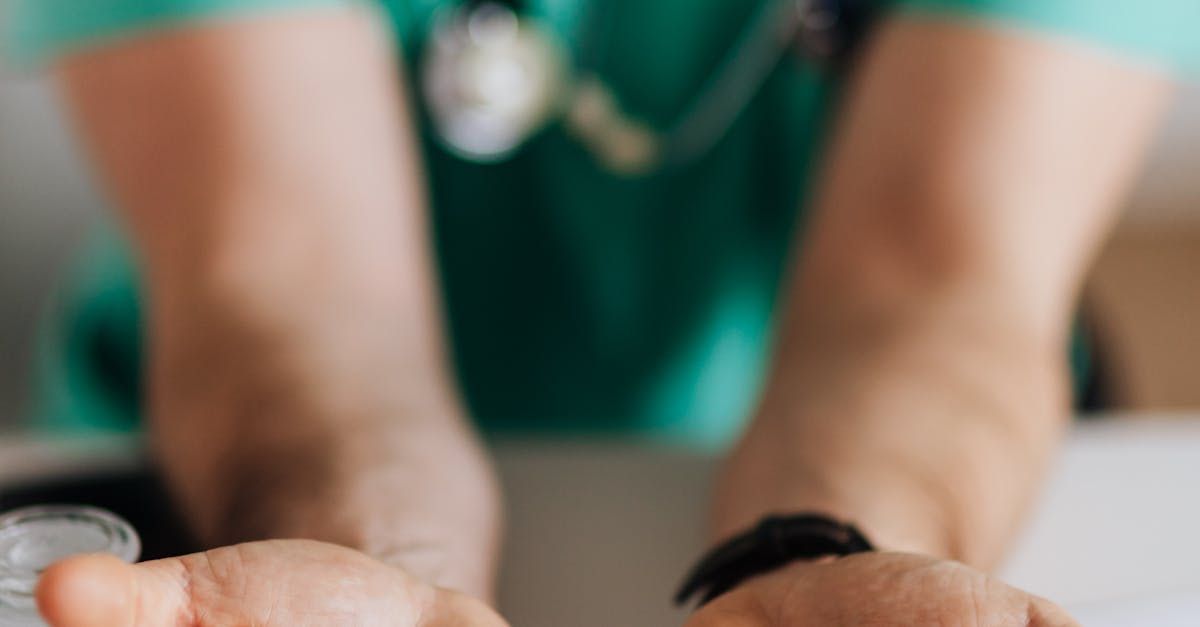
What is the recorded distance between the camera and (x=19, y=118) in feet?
2.76

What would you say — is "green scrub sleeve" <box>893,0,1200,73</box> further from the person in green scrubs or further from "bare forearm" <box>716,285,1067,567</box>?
"bare forearm" <box>716,285,1067,567</box>

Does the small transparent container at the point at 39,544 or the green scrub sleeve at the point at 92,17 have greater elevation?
the green scrub sleeve at the point at 92,17

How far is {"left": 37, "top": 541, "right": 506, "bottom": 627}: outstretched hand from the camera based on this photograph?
215mm

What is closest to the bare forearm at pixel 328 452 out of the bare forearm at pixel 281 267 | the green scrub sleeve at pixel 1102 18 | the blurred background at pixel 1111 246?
the bare forearm at pixel 281 267

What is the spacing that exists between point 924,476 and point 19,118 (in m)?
0.70

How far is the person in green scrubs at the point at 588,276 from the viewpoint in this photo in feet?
1.19

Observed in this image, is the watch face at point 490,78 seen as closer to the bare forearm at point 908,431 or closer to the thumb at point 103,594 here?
the bare forearm at point 908,431

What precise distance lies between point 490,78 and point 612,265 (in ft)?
0.42

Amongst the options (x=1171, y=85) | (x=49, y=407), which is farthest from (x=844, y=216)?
(x=49, y=407)

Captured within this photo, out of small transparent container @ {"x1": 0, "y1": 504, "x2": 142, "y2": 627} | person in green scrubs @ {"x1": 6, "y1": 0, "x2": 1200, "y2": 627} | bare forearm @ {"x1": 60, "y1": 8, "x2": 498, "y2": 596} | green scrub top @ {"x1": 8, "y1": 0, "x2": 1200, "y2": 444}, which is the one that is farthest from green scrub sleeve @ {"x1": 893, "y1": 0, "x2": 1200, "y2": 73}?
small transparent container @ {"x1": 0, "y1": 504, "x2": 142, "y2": 627}

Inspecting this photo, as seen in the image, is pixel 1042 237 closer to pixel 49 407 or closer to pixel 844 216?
pixel 844 216

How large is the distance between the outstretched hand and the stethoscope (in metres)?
0.33

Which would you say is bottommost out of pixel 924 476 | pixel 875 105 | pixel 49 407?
pixel 49 407

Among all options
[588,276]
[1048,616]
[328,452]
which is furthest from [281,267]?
[1048,616]
